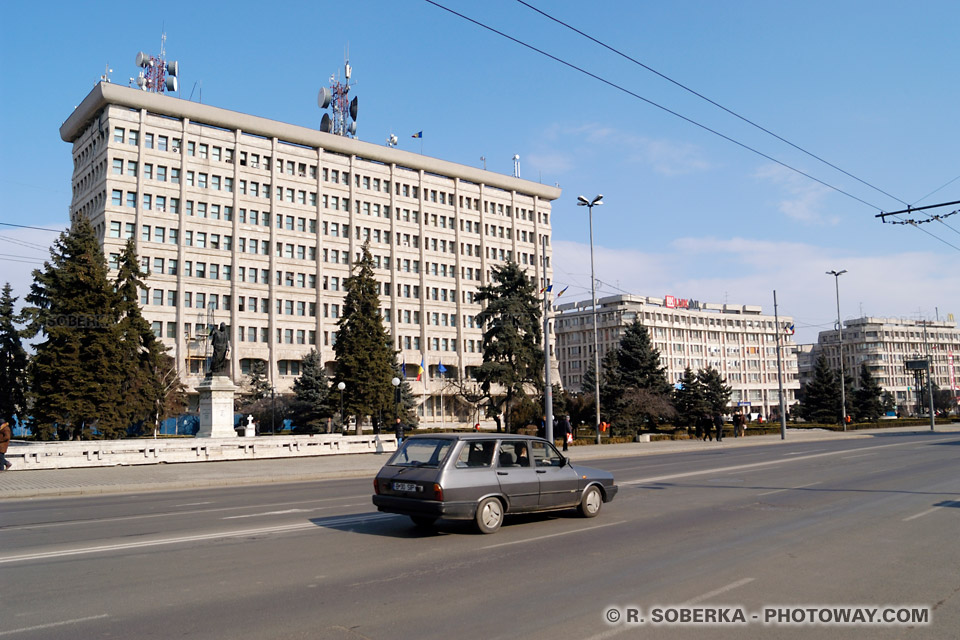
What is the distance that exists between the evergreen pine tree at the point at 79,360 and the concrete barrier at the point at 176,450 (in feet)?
24.0

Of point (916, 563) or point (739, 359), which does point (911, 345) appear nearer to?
point (739, 359)

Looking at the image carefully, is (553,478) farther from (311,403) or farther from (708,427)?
(311,403)

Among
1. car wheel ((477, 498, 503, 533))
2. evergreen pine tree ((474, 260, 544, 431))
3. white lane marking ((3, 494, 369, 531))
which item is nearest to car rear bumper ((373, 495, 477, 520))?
car wheel ((477, 498, 503, 533))

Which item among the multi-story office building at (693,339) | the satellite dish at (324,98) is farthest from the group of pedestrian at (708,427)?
the multi-story office building at (693,339)

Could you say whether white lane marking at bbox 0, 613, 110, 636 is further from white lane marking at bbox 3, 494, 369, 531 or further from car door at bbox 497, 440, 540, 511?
white lane marking at bbox 3, 494, 369, 531

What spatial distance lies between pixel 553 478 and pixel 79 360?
1302 inches

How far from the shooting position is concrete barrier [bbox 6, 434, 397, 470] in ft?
82.7

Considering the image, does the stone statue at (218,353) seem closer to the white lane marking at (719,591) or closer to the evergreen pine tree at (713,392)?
the white lane marking at (719,591)

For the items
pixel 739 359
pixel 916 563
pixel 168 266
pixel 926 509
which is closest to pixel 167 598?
pixel 916 563

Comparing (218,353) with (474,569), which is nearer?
(474,569)

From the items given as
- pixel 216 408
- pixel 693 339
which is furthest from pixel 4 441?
pixel 693 339

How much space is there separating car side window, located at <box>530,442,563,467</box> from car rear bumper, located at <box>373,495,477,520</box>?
156cm

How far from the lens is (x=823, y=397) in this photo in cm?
7369

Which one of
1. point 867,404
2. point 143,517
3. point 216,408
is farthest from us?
point 867,404
